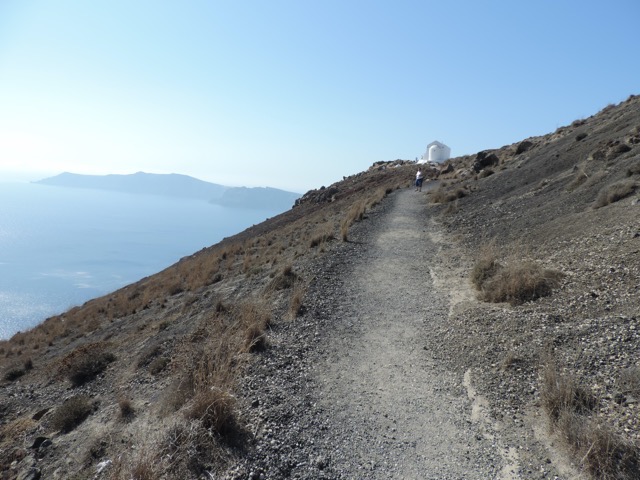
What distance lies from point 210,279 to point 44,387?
Answer: 7984mm

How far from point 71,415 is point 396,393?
5999 millimetres

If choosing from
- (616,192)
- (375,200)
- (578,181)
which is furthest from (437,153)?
(616,192)

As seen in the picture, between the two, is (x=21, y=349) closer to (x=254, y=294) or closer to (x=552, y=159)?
(x=254, y=294)

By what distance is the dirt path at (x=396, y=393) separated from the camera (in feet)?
12.5

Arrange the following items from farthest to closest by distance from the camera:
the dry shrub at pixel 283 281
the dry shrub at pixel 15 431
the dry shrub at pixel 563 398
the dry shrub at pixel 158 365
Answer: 1. the dry shrub at pixel 283 281
2. the dry shrub at pixel 158 365
3. the dry shrub at pixel 15 431
4. the dry shrub at pixel 563 398

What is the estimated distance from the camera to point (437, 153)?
Answer: 65188 millimetres

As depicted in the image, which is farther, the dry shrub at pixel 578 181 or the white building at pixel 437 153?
the white building at pixel 437 153

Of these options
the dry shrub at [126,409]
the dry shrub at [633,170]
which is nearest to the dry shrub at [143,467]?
the dry shrub at [126,409]

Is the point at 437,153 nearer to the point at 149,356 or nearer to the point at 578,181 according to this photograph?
the point at 578,181

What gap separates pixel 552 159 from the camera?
762 inches

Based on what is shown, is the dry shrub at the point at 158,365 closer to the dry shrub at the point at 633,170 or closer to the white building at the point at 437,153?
the dry shrub at the point at 633,170

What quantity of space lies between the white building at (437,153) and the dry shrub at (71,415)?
209 feet

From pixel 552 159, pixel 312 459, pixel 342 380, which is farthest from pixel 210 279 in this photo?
pixel 552 159

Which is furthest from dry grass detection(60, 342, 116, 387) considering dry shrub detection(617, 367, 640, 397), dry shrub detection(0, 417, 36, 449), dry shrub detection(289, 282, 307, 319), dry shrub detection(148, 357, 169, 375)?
dry shrub detection(617, 367, 640, 397)
